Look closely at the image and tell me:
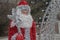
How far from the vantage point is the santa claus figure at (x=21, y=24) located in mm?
2609

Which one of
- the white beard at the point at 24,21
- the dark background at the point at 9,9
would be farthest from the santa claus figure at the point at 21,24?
the dark background at the point at 9,9

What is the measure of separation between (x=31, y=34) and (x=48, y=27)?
734mm

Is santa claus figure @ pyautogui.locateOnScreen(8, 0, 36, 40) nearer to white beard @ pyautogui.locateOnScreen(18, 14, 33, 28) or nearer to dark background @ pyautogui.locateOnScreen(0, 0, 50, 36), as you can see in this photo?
white beard @ pyautogui.locateOnScreen(18, 14, 33, 28)

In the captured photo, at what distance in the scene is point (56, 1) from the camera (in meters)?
3.53

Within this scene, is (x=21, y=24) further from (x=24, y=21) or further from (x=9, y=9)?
(x=9, y=9)

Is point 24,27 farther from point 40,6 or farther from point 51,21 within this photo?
Answer: point 40,6

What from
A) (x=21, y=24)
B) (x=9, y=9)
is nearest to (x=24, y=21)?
(x=21, y=24)

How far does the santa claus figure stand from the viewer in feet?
8.56

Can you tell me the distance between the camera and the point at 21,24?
2.61 meters

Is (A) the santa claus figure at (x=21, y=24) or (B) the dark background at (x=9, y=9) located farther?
(B) the dark background at (x=9, y=9)

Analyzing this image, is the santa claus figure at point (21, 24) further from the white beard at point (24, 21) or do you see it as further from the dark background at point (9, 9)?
the dark background at point (9, 9)

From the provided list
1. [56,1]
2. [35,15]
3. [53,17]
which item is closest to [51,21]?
[53,17]

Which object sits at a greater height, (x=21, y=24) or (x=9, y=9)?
(x=21, y=24)

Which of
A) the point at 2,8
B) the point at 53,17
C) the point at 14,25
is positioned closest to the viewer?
the point at 14,25
